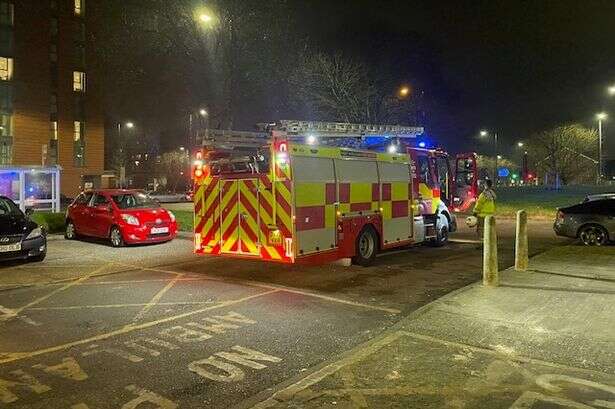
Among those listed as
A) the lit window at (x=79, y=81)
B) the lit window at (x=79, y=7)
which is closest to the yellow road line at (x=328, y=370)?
the lit window at (x=79, y=81)

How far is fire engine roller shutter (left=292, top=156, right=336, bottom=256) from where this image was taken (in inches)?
374

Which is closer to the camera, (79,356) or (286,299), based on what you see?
(79,356)

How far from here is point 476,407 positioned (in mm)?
4391

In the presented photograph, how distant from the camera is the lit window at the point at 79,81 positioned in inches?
2077

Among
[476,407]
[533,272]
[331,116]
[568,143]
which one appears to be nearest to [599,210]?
[533,272]

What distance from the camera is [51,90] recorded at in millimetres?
50625

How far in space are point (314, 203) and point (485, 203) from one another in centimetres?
601

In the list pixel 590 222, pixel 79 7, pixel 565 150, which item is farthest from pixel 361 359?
pixel 79 7

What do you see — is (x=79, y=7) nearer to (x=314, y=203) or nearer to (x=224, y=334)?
(x=314, y=203)

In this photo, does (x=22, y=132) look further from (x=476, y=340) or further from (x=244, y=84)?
(x=476, y=340)

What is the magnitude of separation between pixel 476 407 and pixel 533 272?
6497mm

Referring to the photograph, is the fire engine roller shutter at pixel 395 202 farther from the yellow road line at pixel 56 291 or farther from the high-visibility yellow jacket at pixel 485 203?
the yellow road line at pixel 56 291

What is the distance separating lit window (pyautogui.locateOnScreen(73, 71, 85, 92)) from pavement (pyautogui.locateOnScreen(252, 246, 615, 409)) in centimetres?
5208

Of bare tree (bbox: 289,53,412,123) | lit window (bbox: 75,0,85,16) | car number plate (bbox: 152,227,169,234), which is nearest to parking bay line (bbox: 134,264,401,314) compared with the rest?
car number plate (bbox: 152,227,169,234)
